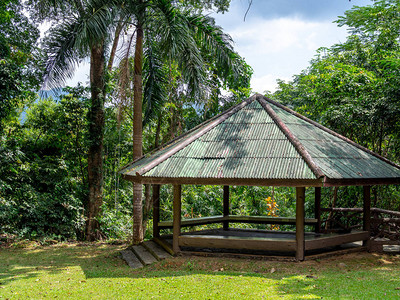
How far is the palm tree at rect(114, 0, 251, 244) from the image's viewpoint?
9438 mm

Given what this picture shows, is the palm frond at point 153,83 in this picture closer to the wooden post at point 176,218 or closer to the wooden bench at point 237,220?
the wooden bench at point 237,220

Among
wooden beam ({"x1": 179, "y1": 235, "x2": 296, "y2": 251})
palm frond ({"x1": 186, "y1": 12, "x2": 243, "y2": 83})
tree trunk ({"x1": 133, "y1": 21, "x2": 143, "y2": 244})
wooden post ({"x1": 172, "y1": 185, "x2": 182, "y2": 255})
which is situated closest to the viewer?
wooden beam ({"x1": 179, "y1": 235, "x2": 296, "y2": 251})

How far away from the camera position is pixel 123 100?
1041cm

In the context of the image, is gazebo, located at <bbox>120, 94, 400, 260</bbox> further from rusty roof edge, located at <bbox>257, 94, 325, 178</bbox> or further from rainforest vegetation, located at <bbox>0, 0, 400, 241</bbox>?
rainforest vegetation, located at <bbox>0, 0, 400, 241</bbox>

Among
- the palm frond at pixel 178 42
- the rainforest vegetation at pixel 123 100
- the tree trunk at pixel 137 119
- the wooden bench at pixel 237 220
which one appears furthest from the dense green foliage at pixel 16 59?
the wooden bench at pixel 237 220

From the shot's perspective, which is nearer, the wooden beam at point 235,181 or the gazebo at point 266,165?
the wooden beam at point 235,181

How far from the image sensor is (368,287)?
6.05 m

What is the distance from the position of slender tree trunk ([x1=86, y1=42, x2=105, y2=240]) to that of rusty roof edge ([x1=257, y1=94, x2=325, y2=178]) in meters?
5.83

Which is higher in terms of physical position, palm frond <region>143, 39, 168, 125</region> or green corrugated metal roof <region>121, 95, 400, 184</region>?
palm frond <region>143, 39, 168, 125</region>

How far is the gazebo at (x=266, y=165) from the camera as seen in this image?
752 centimetres

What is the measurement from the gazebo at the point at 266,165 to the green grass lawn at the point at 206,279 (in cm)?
48

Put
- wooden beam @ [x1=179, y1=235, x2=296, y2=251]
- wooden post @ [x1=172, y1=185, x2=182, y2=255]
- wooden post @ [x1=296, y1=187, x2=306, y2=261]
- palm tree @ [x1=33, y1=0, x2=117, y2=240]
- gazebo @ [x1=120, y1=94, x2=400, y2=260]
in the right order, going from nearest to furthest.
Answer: gazebo @ [x1=120, y1=94, x2=400, y2=260] → wooden post @ [x1=296, y1=187, x2=306, y2=261] → wooden beam @ [x1=179, y1=235, x2=296, y2=251] → wooden post @ [x1=172, y1=185, x2=182, y2=255] → palm tree @ [x1=33, y1=0, x2=117, y2=240]

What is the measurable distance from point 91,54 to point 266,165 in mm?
8205

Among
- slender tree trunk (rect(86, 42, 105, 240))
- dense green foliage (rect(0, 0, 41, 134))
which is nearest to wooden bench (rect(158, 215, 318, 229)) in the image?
slender tree trunk (rect(86, 42, 105, 240))
